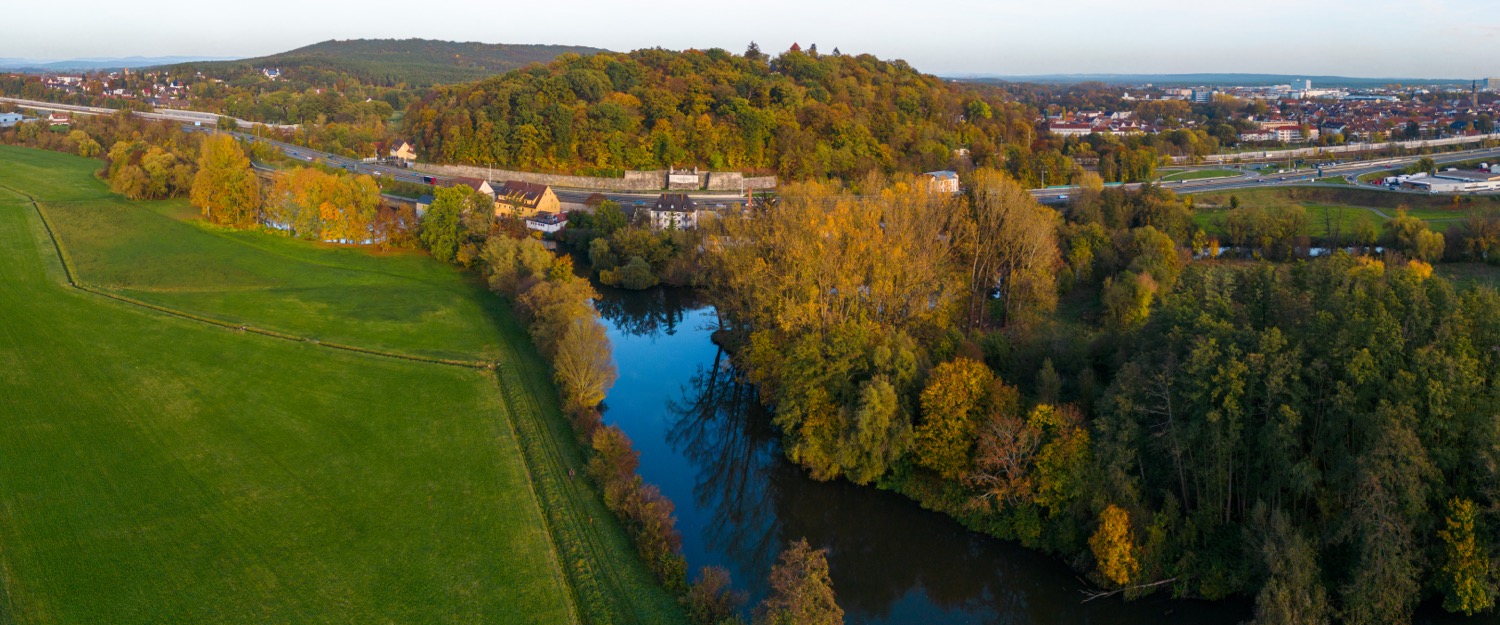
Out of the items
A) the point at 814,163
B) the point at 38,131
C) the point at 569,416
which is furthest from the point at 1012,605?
the point at 38,131

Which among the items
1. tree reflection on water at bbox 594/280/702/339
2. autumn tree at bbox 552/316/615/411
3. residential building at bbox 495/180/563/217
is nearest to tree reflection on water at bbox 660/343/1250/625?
autumn tree at bbox 552/316/615/411

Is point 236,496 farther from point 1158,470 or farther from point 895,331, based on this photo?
point 1158,470

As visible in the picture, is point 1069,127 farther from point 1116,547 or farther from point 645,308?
point 1116,547

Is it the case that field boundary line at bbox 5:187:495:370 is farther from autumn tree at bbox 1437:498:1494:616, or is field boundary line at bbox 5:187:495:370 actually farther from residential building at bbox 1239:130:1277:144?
residential building at bbox 1239:130:1277:144

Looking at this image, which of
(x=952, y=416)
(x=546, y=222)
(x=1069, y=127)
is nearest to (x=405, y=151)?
(x=546, y=222)

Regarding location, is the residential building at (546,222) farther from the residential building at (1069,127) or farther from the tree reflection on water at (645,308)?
the residential building at (1069,127)
